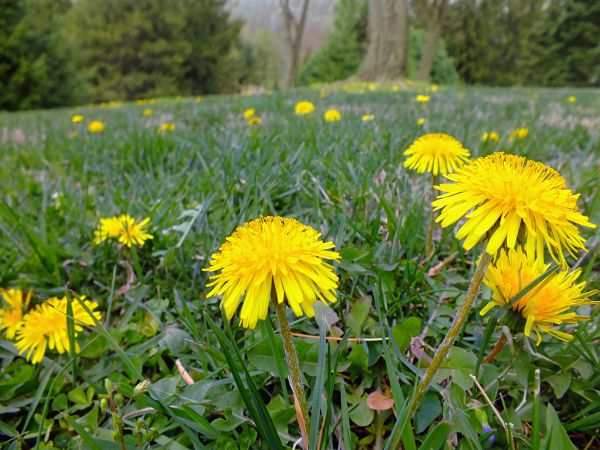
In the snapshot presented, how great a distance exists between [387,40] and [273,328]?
41.7 ft

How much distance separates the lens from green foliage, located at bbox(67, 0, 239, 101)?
817 inches

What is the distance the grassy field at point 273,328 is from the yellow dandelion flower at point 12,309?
0.04 meters

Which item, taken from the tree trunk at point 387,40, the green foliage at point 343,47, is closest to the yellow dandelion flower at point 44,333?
the tree trunk at point 387,40

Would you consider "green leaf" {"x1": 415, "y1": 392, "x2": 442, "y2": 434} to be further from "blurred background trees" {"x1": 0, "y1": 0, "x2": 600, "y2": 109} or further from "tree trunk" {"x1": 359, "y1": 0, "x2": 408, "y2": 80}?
"blurred background trees" {"x1": 0, "y1": 0, "x2": 600, "y2": 109}

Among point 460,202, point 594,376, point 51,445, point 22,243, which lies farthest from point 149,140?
point 594,376

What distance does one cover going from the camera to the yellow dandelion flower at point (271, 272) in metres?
0.64

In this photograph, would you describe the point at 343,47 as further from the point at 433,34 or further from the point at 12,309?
the point at 12,309

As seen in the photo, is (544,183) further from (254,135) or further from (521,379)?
(254,135)

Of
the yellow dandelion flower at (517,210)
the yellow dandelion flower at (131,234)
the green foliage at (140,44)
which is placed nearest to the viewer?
the yellow dandelion flower at (517,210)

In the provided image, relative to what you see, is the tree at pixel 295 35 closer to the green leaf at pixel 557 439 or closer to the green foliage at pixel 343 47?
the green foliage at pixel 343 47

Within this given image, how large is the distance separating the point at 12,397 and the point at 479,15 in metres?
31.2

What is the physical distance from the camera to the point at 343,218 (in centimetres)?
126

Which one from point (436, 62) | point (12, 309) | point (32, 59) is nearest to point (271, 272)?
point (12, 309)

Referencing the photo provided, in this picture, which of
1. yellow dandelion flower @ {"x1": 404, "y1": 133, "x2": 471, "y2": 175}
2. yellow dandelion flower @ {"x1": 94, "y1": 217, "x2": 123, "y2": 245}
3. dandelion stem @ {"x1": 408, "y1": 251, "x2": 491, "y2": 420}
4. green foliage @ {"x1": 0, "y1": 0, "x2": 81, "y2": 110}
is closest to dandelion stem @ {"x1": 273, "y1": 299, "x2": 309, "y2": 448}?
dandelion stem @ {"x1": 408, "y1": 251, "x2": 491, "y2": 420}
